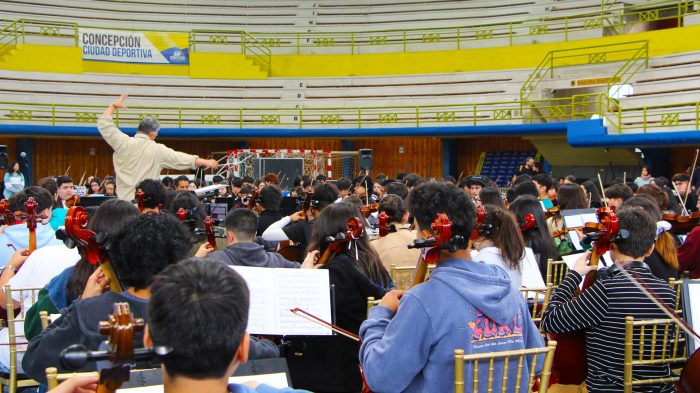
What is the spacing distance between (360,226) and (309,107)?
62.4 ft

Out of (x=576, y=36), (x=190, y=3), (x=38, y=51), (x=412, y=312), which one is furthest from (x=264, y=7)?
(x=412, y=312)

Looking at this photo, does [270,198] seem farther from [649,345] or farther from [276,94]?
[276,94]

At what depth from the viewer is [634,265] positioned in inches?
160

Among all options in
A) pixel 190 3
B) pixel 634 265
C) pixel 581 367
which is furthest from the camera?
pixel 190 3

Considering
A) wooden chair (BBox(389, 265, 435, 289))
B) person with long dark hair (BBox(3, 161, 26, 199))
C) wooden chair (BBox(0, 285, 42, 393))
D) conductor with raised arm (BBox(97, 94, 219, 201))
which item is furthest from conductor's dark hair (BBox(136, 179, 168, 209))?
person with long dark hair (BBox(3, 161, 26, 199))

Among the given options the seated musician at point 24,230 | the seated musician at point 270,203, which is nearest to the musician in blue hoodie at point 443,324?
the seated musician at point 24,230

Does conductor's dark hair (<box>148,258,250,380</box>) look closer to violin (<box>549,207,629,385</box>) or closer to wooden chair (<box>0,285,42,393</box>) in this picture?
wooden chair (<box>0,285,42,393</box>)

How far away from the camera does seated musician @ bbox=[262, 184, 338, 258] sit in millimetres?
7062

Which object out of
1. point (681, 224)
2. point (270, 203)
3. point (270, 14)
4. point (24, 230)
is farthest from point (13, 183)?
point (681, 224)

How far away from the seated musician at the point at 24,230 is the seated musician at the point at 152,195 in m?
0.83

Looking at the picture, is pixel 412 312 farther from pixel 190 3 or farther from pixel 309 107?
pixel 190 3

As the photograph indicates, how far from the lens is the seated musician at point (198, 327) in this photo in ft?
5.98

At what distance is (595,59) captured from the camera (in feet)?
67.5

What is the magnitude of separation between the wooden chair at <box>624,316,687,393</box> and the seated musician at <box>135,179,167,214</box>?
4.05m
